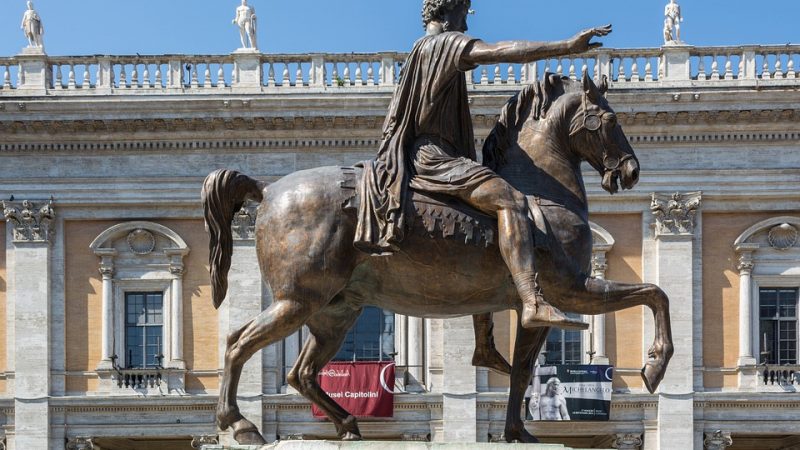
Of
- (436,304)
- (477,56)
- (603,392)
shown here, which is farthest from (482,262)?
(603,392)

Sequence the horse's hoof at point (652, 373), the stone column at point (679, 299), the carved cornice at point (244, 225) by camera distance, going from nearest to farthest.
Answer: the horse's hoof at point (652, 373) < the stone column at point (679, 299) < the carved cornice at point (244, 225)

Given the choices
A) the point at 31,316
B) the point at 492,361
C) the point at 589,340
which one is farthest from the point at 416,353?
the point at 492,361

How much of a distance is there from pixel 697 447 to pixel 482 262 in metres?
23.7

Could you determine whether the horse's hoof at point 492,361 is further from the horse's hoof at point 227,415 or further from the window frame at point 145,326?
the window frame at point 145,326

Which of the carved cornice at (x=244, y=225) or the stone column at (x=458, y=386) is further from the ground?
the carved cornice at (x=244, y=225)

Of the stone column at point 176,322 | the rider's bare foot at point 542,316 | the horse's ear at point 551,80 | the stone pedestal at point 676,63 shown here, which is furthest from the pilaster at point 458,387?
the rider's bare foot at point 542,316

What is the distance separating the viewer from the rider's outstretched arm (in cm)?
782

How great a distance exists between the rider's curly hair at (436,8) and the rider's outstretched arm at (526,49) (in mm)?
515

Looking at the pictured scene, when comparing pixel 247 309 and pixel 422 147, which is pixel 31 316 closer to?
pixel 247 309

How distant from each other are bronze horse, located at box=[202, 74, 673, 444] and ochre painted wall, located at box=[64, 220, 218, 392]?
901 inches

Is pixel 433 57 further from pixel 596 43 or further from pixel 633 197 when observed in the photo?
pixel 633 197

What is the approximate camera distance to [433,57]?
8.14 metres

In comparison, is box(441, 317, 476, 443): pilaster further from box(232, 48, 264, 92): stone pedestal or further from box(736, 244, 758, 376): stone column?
box(232, 48, 264, 92): stone pedestal

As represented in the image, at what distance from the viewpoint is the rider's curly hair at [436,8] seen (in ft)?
27.8
